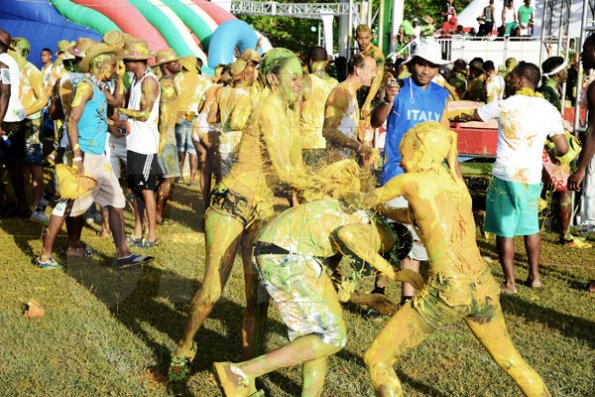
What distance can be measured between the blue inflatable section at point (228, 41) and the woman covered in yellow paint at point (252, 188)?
10.9m

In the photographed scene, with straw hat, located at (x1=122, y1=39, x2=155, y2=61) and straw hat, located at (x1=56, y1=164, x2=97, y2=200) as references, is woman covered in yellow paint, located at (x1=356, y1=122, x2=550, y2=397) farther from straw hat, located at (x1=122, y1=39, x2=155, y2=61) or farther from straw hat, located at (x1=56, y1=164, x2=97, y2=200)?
straw hat, located at (x1=122, y1=39, x2=155, y2=61)

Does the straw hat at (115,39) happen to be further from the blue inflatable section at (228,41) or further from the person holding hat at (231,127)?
the blue inflatable section at (228,41)

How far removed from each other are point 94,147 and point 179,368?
288 cm

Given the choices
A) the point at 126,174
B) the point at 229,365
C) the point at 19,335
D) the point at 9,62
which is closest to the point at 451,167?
the point at 229,365

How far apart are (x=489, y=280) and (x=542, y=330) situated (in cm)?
201

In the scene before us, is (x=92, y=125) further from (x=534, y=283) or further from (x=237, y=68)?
(x=534, y=283)

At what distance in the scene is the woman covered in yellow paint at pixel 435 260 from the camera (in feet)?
10.8

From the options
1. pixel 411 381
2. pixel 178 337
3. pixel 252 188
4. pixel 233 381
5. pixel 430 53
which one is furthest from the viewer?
pixel 430 53

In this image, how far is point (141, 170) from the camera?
7539mm

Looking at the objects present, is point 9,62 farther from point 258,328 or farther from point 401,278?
point 401,278

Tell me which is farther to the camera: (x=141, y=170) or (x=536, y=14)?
(x=536, y=14)

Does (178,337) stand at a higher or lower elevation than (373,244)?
lower

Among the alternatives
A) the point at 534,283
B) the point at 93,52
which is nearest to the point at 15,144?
the point at 93,52

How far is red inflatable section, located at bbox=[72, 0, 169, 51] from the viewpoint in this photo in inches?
555
